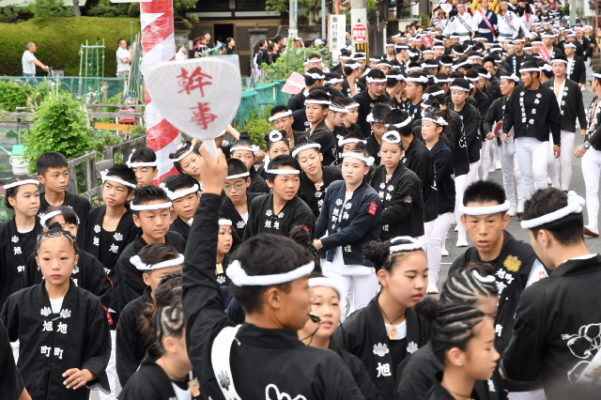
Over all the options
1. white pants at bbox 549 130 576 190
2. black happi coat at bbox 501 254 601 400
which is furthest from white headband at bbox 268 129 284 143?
black happi coat at bbox 501 254 601 400

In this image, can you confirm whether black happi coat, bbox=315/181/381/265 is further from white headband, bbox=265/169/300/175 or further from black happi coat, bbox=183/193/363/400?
black happi coat, bbox=183/193/363/400

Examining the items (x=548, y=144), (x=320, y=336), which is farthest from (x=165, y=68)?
(x=548, y=144)

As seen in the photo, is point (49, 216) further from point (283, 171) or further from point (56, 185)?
point (283, 171)

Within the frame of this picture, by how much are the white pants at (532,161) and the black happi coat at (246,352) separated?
11200mm

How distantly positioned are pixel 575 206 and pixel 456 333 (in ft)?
4.58

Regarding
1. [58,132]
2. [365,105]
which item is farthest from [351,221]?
[365,105]

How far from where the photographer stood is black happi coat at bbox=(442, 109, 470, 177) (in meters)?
13.4

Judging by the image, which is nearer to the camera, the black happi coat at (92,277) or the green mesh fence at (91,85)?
the black happi coat at (92,277)

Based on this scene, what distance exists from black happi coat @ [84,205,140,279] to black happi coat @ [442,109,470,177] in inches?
209

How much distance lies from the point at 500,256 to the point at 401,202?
359 cm

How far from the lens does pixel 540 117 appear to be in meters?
14.8

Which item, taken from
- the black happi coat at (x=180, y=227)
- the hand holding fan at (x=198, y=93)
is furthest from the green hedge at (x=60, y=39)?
the hand holding fan at (x=198, y=93)

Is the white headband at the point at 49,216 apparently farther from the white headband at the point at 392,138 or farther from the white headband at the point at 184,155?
the white headband at the point at 392,138

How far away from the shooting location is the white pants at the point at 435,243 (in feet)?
38.4
